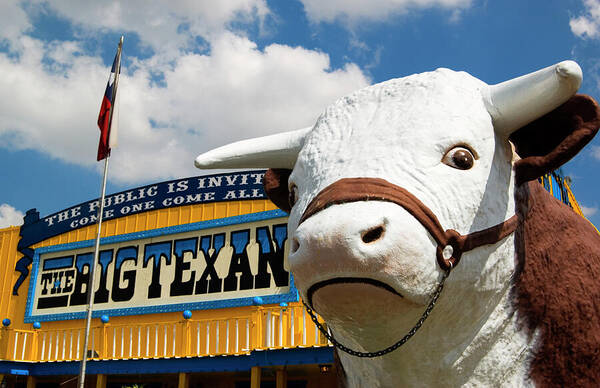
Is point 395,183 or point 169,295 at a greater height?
point 169,295

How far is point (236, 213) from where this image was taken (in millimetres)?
11383

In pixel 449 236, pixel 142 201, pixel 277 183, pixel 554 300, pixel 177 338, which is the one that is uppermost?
pixel 142 201

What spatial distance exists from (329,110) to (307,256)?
32.7 inches

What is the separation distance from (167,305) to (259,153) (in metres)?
9.67

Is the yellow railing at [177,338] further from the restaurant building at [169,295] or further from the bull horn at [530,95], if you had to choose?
the bull horn at [530,95]

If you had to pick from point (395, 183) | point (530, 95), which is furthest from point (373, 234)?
point (530, 95)

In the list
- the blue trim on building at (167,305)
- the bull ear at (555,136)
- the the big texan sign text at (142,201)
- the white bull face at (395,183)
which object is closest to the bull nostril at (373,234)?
the white bull face at (395,183)

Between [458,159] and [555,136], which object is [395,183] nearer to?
[458,159]

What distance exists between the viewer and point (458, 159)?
1912 millimetres

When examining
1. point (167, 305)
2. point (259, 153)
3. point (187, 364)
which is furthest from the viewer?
point (167, 305)

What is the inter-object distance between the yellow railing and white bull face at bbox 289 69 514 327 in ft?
20.7

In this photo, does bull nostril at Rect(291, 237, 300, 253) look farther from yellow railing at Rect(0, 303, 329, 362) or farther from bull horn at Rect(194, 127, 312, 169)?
yellow railing at Rect(0, 303, 329, 362)

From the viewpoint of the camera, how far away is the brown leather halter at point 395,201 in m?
1.67

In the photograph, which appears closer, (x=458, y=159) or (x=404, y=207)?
(x=404, y=207)
